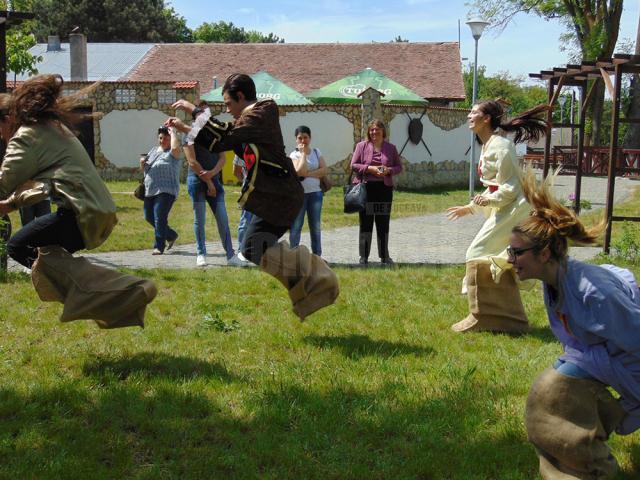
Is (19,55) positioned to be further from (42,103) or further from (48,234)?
(48,234)

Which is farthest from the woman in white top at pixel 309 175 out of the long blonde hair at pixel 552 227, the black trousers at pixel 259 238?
the long blonde hair at pixel 552 227

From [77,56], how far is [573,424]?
38.3 meters

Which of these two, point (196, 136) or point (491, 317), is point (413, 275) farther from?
point (196, 136)

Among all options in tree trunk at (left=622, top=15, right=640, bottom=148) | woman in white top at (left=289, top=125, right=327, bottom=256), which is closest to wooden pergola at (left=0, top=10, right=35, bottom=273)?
woman in white top at (left=289, top=125, right=327, bottom=256)

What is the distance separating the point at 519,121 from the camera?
6621 millimetres

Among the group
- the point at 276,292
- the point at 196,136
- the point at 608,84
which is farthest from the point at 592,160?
the point at 196,136

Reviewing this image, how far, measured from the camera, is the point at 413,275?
9305 millimetres

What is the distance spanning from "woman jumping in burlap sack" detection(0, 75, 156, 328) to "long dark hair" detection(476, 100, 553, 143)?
3.11 m

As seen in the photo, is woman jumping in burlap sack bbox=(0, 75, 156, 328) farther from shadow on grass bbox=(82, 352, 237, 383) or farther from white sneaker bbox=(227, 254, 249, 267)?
white sneaker bbox=(227, 254, 249, 267)

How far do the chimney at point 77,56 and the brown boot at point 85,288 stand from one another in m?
35.2

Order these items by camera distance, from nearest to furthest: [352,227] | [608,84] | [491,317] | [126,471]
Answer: [126,471]
[491,317]
[608,84]
[352,227]

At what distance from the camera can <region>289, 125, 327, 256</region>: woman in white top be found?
1019 centimetres

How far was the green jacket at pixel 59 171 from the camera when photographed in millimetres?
5035

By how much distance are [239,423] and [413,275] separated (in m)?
5.10
